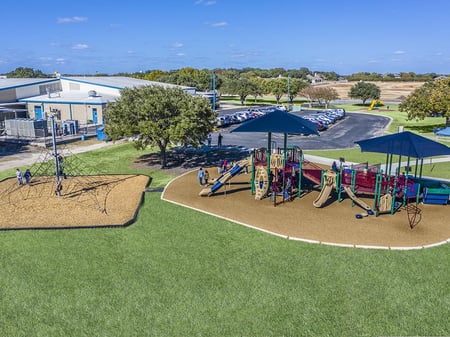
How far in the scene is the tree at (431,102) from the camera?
40.5 metres

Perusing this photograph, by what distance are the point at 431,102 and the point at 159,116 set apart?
30.9 m

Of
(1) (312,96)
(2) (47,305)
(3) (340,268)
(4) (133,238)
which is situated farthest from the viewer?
(1) (312,96)

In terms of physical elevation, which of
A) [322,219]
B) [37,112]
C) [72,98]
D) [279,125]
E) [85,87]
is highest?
[85,87]

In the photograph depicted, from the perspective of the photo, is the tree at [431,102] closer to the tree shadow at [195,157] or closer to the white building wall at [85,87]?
the tree shadow at [195,157]

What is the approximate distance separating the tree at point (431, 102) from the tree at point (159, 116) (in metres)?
27.0

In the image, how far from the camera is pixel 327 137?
1719 inches

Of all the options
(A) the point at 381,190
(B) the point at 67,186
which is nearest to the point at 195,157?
(B) the point at 67,186

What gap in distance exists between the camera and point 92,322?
35.6ft

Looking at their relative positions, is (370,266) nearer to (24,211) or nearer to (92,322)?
(92,322)

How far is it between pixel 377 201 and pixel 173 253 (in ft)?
36.9

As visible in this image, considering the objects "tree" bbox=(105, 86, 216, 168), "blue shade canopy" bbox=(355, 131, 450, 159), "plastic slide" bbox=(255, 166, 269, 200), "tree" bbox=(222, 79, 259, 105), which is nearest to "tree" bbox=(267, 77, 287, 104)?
"tree" bbox=(222, 79, 259, 105)

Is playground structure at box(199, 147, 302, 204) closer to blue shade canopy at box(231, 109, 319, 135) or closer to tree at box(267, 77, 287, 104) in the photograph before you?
blue shade canopy at box(231, 109, 319, 135)

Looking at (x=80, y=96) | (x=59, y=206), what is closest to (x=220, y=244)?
(x=59, y=206)

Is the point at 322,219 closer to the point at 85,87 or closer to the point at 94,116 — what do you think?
the point at 94,116
